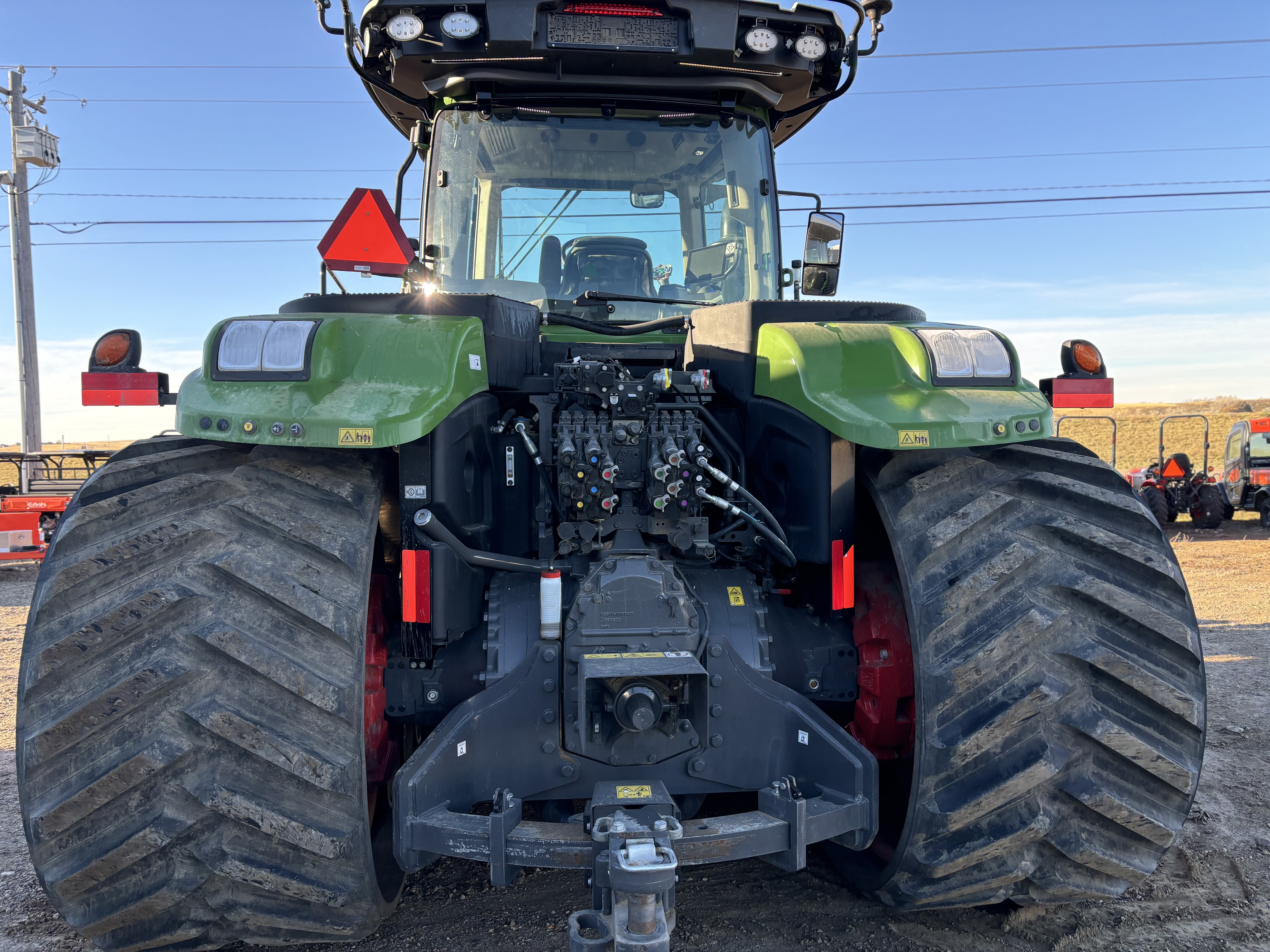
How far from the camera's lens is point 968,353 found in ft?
8.58

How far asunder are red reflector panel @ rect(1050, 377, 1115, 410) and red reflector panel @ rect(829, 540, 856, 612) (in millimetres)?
1199

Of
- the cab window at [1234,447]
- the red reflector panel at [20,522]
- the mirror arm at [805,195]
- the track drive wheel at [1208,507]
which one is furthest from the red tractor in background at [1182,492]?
the red reflector panel at [20,522]

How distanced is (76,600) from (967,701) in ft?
7.63

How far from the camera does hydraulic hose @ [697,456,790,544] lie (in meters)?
2.73

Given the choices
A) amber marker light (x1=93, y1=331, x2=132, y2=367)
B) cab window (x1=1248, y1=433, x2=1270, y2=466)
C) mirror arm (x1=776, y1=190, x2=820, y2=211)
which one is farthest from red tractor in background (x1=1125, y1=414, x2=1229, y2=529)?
amber marker light (x1=93, y1=331, x2=132, y2=367)

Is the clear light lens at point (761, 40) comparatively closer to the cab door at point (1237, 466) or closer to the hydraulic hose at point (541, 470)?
the hydraulic hose at point (541, 470)

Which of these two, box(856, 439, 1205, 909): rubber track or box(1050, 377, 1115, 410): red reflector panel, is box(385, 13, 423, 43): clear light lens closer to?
box(856, 439, 1205, 909): rubber track

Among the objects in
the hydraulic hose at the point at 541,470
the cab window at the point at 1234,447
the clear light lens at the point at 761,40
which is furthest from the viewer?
the cab window at the point at 1234,447

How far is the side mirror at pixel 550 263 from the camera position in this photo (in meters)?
3.86

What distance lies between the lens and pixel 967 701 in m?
2.36

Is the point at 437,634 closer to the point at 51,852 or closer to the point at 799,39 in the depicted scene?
the point at 51,852

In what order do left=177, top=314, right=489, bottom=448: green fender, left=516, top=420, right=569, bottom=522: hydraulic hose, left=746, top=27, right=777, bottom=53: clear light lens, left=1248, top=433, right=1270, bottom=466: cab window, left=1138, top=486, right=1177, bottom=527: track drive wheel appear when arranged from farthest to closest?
left=1248, top=433, right=1270, bottom=466: cab window, left=1138, top=486, right=1177, bottom=527: track drive wheel, left=746, top=27, right=777, bottom=53: clear light lens, left=516, top=420, right=569, bottom=522: hydraulic hose, left=177, top=314, right=489, bottom=448: green fender

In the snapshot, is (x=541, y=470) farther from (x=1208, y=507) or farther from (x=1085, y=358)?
(x=1208, y=507)

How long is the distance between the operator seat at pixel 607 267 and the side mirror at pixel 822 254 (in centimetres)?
82
